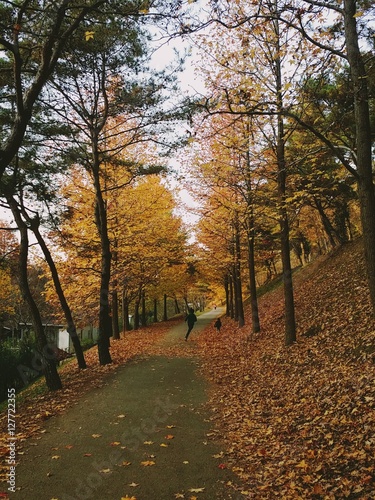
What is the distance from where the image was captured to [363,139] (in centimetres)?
557

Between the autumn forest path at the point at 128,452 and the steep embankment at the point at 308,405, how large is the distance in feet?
1.55

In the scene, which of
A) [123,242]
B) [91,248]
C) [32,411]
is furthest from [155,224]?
[32,411]

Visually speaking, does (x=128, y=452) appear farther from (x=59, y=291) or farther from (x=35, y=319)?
(x=59, y=291)

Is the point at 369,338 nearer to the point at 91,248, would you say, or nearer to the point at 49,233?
the point at 49,233

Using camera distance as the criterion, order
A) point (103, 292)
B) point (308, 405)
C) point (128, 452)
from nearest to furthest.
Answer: point (128, 452) → point (308, 405) → point (103, 292)

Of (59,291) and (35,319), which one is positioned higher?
(59,291)

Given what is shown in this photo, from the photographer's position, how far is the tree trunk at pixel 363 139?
5469 millimetres

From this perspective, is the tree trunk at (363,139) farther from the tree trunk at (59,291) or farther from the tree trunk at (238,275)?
the tree trunk at (238,275)

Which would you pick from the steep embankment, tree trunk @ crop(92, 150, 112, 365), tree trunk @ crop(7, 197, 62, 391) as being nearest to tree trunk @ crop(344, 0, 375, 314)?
the steep embankment

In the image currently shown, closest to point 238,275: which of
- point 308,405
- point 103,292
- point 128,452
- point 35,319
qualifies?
point 103,292

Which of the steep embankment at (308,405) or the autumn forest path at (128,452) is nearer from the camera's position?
the steep embankment at (308,405)

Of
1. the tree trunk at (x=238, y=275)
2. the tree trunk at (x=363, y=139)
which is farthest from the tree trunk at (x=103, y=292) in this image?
the tree trunk at (x=363, y=139)

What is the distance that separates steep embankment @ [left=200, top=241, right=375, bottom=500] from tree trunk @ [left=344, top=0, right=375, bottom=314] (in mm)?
1877

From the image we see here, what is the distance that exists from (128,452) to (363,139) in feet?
19.9
